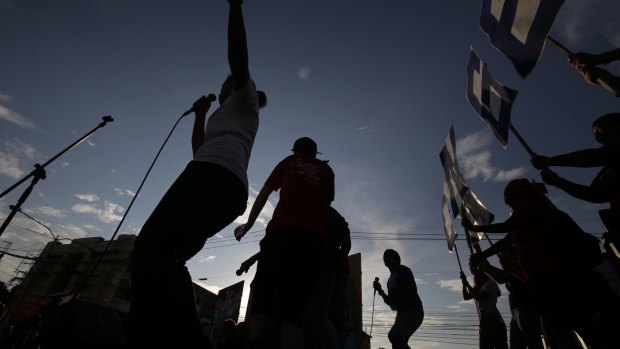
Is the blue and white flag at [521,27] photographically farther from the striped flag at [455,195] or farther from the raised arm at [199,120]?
the raised arm at [199,120]

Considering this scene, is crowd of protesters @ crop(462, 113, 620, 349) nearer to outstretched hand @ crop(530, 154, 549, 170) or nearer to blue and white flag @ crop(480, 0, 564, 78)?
outstretched hand @ crop(530, 154, 549, 170)

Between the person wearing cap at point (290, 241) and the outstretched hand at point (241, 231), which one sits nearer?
the person wearing cap at point (290, 241)

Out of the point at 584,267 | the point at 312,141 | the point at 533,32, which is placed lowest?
the point at 584,267

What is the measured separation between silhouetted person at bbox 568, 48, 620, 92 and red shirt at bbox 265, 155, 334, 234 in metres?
2.37

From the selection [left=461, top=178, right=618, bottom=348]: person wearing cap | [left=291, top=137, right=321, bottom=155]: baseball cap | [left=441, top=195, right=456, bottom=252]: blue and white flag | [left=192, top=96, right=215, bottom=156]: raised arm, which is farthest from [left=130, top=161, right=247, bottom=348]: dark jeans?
[left=441, top=195, right=456, bottom=252]: blue and white flag

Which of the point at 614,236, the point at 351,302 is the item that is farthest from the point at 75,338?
the point at 351,302

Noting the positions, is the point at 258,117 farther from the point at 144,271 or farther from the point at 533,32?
the point at 533,32

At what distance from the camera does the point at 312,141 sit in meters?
3.17

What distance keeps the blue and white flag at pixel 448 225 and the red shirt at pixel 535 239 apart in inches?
136

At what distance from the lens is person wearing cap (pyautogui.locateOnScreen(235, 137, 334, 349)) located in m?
1.94

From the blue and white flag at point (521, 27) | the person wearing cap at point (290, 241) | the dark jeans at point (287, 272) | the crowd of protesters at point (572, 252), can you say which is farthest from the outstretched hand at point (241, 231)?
the blue and white flag at point (521, 27)

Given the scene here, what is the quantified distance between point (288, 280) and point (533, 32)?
333 cm

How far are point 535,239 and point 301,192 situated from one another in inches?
78.7

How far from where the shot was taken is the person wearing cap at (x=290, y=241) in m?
1.94
